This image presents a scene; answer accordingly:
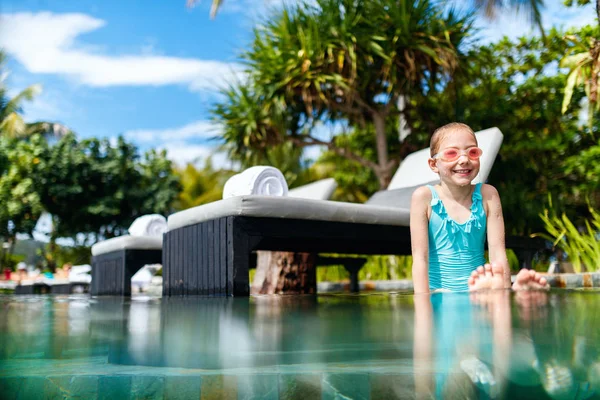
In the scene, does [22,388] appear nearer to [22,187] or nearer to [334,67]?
[334,67]

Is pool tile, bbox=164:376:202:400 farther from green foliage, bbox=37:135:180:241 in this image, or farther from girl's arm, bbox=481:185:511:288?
green foliage, bbox=37:135:180:241

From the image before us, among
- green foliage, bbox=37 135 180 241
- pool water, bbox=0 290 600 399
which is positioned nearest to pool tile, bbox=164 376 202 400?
pool water, bbox=0 290 600 399

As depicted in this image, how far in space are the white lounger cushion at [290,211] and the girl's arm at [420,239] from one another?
2.74 ft

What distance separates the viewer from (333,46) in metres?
8.56

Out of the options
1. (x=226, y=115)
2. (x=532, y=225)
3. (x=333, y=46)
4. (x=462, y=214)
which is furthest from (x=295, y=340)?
(x=226, y=115)

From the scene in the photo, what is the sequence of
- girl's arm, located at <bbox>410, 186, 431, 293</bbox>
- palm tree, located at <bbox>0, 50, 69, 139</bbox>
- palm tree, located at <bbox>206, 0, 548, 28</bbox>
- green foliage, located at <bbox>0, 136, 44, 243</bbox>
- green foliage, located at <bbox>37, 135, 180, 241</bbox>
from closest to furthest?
1. girl's arm, located at <bbox>410, 186, 431, 293</bbox>
2. palm tree, located at <bbox>206, 0, 548, 28</bbox>
3. green foliage, located at <bbox>0, 136, 44, 243</bbox>
4. green foliage, located at <bbox>37, 135, 180, 241</bbox>
5. palm tree, located at <bbox>0, 50, 69, 139</bbox>

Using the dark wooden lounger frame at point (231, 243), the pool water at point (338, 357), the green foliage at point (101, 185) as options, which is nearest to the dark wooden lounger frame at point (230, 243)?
the dark wooden lounger frame at point (231, 243)

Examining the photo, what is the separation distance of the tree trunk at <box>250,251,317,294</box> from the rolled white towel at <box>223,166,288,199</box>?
8.09 ft

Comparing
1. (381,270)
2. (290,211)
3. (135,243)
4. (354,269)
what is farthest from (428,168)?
(381,270)

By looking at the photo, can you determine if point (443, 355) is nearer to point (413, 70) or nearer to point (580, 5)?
point (580, 5)

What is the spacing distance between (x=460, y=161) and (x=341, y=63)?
255 inches

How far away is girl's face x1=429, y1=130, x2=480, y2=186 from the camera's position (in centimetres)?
222

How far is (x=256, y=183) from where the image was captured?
3.51 metres

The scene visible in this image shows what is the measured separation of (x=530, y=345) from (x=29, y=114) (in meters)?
27.1
